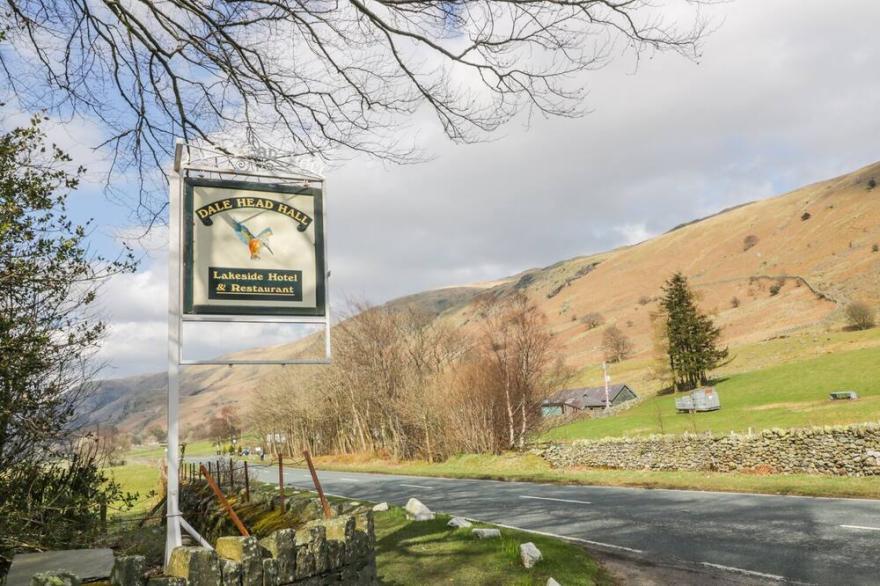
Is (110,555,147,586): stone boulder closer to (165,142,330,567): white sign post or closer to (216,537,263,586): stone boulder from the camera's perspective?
(216,537,263,586): stone boulder

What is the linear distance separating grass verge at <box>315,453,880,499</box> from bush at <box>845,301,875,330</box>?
179 feet

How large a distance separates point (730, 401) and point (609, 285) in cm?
12103

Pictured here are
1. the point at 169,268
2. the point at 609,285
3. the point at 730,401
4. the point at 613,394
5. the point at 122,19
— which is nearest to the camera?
the point at 169,268

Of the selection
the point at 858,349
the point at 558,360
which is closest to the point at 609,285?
the point at 858,349

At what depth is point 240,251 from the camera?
5.54 m

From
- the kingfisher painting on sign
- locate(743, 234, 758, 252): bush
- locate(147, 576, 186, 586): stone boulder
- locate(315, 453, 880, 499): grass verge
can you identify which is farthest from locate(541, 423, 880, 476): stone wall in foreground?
locate(743, 234, 758, 252): bush

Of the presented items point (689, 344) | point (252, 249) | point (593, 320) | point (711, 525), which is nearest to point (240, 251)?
point (252, 249)

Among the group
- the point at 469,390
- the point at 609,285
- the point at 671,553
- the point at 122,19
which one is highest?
the point at 609,285

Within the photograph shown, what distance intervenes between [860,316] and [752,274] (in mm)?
64131

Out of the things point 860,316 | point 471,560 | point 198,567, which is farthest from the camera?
point 860,316

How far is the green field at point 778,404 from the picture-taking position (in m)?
35.4

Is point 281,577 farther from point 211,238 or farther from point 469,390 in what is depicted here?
point 469,390

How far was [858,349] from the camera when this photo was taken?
53344mm

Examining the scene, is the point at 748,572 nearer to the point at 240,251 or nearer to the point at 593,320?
the point at 240,251
